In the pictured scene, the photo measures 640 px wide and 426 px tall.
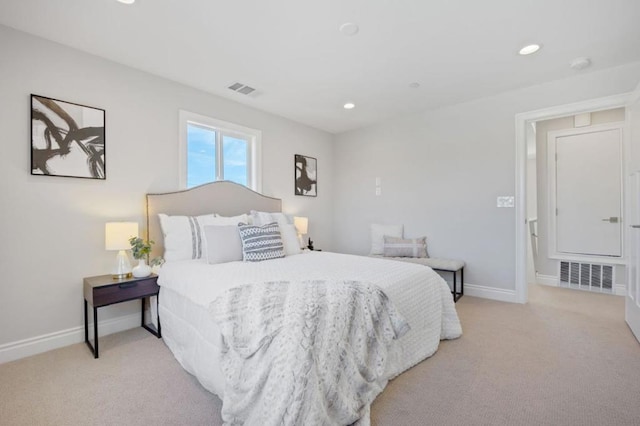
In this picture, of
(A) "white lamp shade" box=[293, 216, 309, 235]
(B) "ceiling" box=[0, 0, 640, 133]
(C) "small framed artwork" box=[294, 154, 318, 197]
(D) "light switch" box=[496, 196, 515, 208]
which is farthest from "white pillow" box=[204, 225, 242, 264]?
(D) "light switch" box=[496, 196, 515, 208]

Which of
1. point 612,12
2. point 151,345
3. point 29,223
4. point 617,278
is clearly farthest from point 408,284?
point 617,278

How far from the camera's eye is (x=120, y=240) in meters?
2.49

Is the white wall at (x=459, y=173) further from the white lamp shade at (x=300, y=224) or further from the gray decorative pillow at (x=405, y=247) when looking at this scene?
the white lamp shade at (x=300, y=224)

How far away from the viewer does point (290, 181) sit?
448 cm

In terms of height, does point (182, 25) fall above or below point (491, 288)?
above

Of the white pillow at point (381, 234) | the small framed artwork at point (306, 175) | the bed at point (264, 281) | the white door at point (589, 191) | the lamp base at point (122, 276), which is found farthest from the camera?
the small framed artwork at point (306, 175)

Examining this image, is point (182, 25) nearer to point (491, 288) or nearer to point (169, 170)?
point (169, 170)

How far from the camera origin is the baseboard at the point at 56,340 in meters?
2.26

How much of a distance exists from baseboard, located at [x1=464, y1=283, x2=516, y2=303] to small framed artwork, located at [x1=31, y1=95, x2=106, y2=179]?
422cm

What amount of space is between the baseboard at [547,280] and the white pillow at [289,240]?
3.76 m

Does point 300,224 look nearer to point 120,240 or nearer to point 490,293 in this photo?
point 120,240

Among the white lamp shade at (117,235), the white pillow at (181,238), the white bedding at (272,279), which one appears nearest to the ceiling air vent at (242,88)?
the white pillow at (181,238)

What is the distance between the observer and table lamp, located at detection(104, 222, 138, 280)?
2.46 metres

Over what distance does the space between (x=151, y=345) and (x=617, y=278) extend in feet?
17.9
